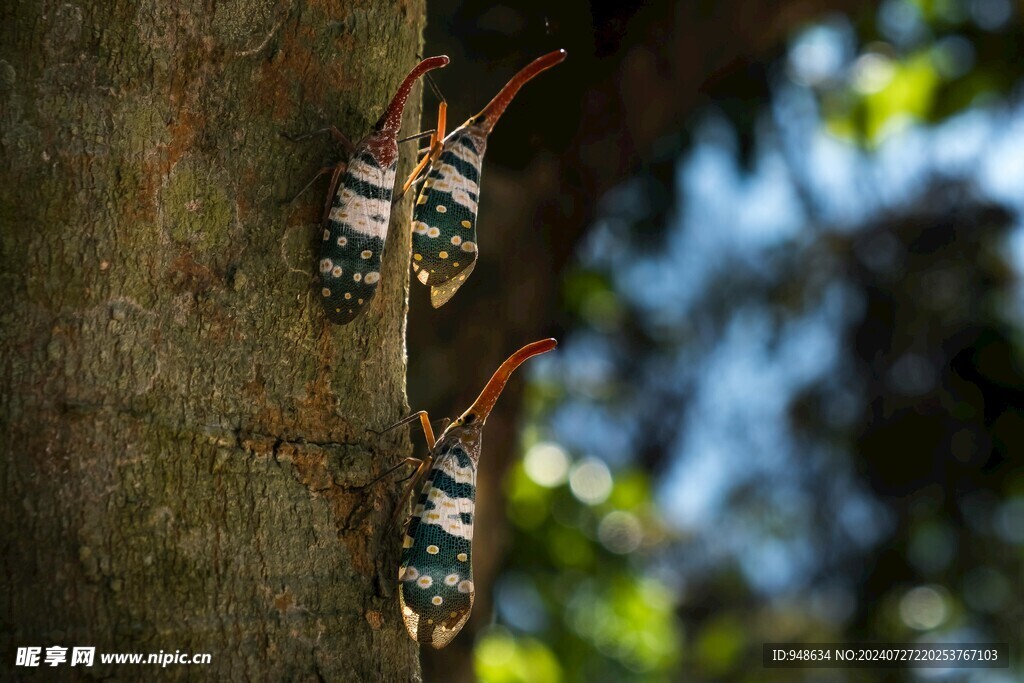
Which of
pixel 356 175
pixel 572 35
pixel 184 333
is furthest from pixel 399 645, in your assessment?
pixel 572 35

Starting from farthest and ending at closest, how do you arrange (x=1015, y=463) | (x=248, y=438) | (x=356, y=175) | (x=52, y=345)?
(x=1015, y=463) → (x=356, y=175) → (x=248, y=438) → (x=52, y=345)

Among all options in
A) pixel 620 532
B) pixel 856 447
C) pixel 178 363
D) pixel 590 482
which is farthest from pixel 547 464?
pixel 178 363

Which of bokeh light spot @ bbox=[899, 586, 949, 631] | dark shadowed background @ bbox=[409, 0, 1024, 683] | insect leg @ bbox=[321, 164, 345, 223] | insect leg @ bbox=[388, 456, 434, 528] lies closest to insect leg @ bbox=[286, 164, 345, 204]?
insect leg @ bbox=[321, 164, 345, 223]

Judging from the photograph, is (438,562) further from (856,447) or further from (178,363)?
(856,447)

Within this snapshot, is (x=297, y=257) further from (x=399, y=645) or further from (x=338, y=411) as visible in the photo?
(x=399, y=645)

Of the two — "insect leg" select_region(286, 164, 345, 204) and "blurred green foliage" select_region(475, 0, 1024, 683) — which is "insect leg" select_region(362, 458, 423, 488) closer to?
"insect leg" select_region(286, 164, 345, 204)

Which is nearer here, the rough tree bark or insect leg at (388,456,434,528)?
the rough tree bark
